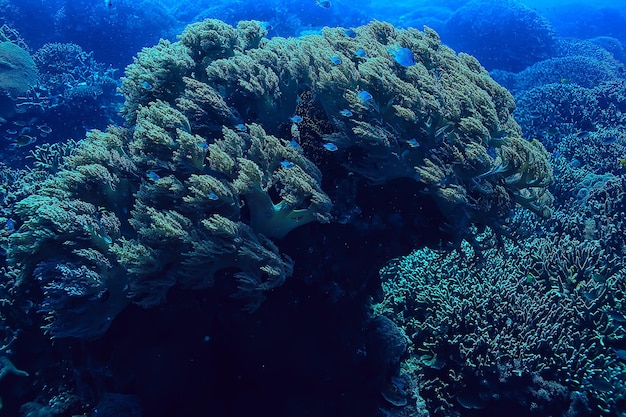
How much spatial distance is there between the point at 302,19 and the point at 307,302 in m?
22.2

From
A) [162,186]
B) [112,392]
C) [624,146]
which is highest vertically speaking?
[624,146]

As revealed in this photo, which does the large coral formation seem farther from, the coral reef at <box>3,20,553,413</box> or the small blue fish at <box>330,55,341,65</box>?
the small blue fish at <box>330,55,341,65</box>

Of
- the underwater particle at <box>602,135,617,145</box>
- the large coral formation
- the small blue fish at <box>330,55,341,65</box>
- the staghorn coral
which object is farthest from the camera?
the large coral formation

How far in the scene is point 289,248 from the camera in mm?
3514

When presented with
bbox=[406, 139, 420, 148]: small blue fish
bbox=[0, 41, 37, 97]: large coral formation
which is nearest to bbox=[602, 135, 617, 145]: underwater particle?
bbox=[406, 139, 420, 148]: small blue fish

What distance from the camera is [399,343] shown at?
4133 mm

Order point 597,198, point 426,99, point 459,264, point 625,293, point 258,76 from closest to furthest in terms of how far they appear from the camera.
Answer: point 426,99, point 258,76, point 625,293, point 459,264, point 597,198

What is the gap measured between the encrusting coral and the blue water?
0.02 m

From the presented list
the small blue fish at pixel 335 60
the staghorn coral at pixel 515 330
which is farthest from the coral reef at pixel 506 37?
the small blue fish at pixel 335 60

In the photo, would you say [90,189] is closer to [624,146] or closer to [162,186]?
[162,186]

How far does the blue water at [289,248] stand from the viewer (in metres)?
3.11

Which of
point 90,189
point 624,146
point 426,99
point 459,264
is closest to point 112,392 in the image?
point 90,189

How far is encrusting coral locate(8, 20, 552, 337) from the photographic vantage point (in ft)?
9.90

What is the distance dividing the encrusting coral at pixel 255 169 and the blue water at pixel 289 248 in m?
0.02
